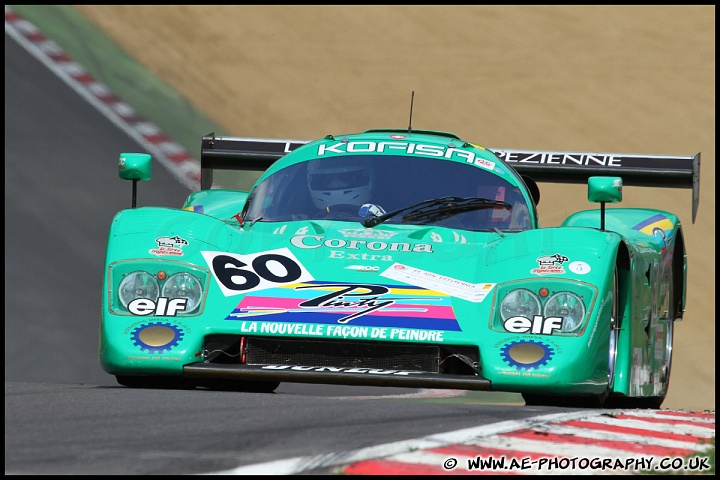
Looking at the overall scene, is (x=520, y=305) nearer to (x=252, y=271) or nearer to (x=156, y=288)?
(x=252, y=271)

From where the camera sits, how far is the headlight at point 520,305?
6.35 meters

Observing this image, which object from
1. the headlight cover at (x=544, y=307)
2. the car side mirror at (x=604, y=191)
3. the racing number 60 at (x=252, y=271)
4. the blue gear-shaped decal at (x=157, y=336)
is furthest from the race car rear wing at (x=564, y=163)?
the blue gear-shaped decal at (x=157, y=336)

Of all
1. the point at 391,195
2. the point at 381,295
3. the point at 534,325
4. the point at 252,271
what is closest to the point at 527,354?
the point at 534,325

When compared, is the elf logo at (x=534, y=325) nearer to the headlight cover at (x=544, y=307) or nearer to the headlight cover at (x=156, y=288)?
the headlight cover at (x=544, y=307)

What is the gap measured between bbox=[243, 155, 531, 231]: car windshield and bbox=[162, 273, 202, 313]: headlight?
40.9 inches

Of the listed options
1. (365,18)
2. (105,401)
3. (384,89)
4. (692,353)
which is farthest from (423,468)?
(365,18)

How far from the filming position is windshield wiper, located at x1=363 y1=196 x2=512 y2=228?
7.43 m

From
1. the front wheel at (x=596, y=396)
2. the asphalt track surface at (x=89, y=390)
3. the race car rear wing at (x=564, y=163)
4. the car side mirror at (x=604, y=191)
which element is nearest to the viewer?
the asphalt track surface at (x=89, y=390)

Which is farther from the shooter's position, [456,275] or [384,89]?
[384,89]

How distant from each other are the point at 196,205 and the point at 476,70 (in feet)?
38.1

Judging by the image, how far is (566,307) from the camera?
636 centimetres

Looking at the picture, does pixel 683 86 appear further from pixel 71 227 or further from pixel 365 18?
pixel 71 227

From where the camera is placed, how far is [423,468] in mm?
4410

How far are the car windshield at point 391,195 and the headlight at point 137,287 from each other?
3.55ft
